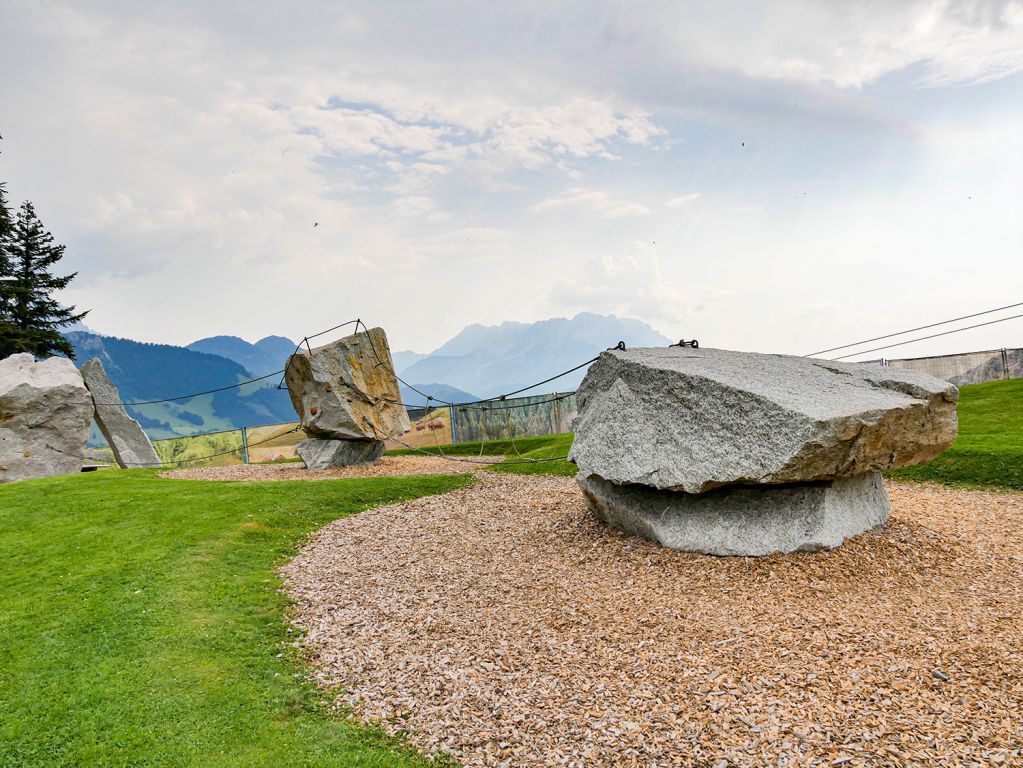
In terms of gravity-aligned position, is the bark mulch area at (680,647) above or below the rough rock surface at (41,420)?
below

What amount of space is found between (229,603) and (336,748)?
349cm

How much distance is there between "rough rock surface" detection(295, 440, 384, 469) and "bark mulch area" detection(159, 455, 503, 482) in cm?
23

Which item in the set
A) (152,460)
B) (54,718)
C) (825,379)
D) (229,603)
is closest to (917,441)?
(825,379)

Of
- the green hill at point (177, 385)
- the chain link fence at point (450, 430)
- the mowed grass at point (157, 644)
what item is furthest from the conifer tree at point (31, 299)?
the green hill at point (177, 385)

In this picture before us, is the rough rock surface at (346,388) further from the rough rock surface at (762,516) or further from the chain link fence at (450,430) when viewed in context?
the rough rock surface at (762,516)

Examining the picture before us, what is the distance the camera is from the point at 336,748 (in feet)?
16.5

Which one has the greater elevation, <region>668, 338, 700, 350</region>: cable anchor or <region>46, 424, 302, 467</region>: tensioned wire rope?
<region>668, 338, 700, 350</region>: cable anchor

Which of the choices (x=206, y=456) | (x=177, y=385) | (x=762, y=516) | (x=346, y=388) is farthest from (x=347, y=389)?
(x=177, y=385)

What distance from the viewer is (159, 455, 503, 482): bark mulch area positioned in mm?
17812

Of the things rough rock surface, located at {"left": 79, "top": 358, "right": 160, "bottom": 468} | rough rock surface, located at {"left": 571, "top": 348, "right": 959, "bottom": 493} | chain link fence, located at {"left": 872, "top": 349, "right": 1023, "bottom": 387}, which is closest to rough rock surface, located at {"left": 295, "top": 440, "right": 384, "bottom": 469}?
rough rock surface, located at {"left": 79, "top": 358, "right": 160, "bottom": 468}

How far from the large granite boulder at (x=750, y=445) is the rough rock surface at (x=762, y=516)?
1 centimetres

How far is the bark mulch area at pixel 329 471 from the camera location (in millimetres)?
17812

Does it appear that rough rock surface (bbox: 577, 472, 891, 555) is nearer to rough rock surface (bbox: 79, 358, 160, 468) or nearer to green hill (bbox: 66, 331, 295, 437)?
rough rock surface (bbox: 79, 358, 160, 468)

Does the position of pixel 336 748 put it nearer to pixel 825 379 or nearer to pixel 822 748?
pixel 822 748
